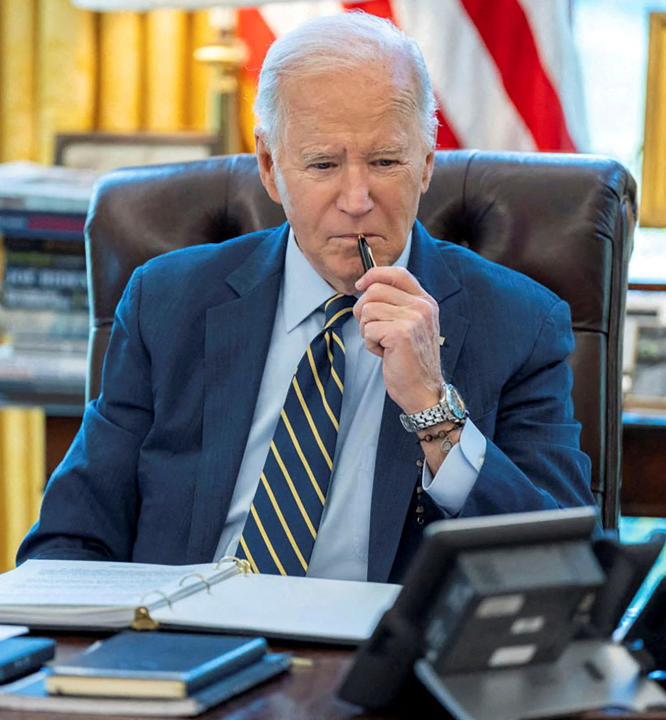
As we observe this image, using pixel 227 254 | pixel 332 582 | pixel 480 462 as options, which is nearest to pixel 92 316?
pixel 227 254

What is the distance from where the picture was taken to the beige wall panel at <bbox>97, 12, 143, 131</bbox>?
3.19 meters

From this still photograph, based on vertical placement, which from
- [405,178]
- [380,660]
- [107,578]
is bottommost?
[107,578]

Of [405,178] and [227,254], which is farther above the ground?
[405,178]

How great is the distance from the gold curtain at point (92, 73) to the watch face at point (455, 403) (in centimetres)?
169

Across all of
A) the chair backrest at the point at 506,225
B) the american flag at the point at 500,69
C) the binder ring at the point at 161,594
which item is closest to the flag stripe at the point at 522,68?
the american flag at the point at 500,69

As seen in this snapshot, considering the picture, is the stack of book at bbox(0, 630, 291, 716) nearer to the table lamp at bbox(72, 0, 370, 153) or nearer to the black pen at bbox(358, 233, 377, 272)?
the black pen at bbox(358, 233, 377, 272)

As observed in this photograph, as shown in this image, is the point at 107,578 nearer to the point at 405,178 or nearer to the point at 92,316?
the point at 405,178

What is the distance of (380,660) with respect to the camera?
0.96m

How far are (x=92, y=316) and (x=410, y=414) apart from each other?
2.45 feet

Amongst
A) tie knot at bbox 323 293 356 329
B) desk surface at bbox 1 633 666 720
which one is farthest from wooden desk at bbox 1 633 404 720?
tie knot at bbox 323 293 356 329

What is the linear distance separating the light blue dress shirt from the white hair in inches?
8.2

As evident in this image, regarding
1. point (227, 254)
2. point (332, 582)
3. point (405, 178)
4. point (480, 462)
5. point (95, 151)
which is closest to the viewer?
point (332, 582)

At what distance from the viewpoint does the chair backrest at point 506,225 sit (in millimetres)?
2010

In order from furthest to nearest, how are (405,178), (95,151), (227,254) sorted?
1. (95,151)
2. (227,254)
3. (405,178)
